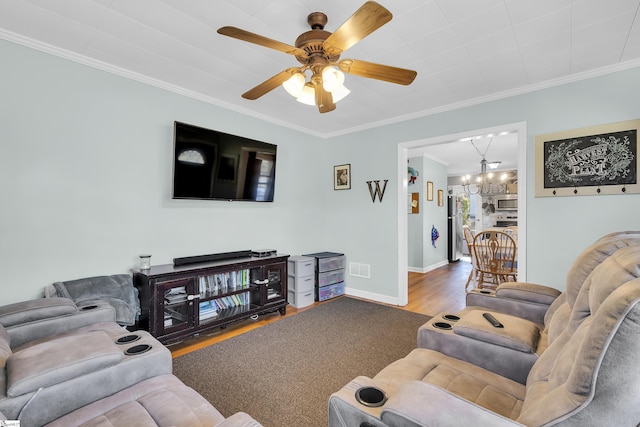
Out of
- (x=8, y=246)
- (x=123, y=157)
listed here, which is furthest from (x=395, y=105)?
(x=8, y=246)

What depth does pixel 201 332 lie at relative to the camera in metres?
2.83

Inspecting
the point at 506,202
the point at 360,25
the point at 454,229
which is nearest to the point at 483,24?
the point at 360,25

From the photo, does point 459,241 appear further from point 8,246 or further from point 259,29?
point 8,246

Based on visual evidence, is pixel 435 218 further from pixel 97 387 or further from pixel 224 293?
pixel 97 387

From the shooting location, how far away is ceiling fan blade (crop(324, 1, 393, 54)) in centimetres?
135

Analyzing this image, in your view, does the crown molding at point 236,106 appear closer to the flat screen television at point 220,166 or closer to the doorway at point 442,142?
the doorway at point 442,142

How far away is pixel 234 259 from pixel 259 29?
2.26 metres

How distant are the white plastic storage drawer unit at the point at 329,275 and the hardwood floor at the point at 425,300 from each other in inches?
9.1

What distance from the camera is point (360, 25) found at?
58.0 inches

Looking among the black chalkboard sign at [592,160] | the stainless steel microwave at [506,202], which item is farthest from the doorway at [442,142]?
the stainless steel microwave at [506,202]

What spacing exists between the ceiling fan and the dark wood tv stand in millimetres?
1844

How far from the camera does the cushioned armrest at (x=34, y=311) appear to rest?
1.75 meters

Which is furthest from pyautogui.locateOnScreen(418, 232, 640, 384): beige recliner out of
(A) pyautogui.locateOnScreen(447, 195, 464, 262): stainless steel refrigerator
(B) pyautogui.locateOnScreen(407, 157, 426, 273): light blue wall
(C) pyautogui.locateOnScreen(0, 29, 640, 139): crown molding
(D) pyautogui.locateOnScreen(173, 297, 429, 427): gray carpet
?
(A) pyautogui.locateOnScreen(447, 195, 464, 262): stainless steel refrigerator

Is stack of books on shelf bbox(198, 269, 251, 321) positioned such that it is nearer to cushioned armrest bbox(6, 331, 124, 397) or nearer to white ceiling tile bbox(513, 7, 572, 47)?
cushioned armrest bbox(6, 331, 124, 397)
